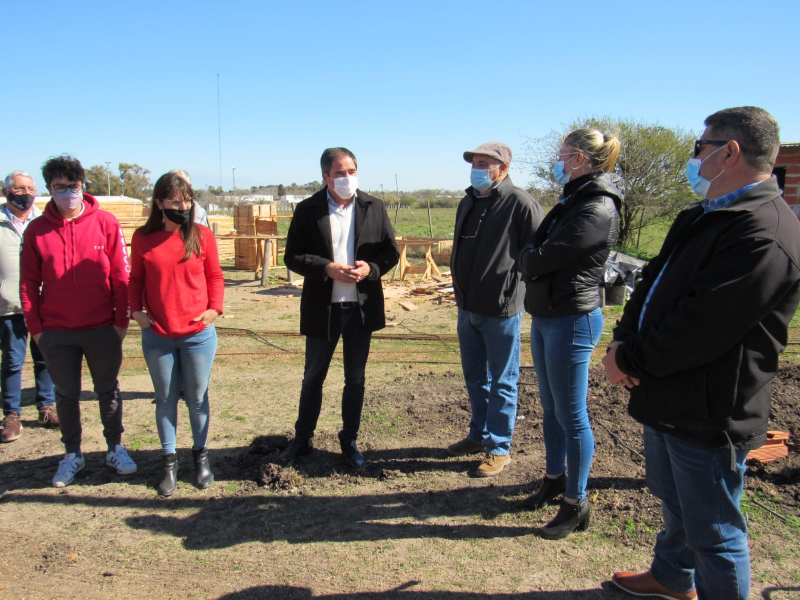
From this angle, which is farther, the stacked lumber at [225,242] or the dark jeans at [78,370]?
the stacked lumber at [225,242]

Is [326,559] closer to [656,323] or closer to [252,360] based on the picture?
[656,323]

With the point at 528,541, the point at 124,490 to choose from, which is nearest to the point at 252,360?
the point at 124,490

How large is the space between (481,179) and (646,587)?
261cm

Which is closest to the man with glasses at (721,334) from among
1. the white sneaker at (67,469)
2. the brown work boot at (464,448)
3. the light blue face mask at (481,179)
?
the light blue face mask at (481,179)

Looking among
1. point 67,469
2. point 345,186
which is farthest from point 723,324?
point 67,469

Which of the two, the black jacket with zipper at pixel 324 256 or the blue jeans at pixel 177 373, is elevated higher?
the black jacket with zipper at pixel 324 256

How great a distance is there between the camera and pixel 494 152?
3879mm

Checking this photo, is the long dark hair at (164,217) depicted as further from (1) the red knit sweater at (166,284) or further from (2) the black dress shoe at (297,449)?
(2) the black dress shoe at (297,449)

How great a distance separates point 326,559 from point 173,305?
6.07ft

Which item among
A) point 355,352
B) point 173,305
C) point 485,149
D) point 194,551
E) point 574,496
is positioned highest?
point 485,149

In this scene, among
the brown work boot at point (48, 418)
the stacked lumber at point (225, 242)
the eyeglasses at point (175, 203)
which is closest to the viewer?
the eyeglasses at point (175, 203)

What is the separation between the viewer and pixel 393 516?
138 inches

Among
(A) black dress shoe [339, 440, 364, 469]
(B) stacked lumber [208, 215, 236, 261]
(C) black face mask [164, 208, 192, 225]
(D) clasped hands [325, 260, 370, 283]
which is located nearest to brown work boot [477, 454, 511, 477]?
(A) black dress shoe [339, 440, 364, 469]

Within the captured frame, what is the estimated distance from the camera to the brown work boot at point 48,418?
194 inches
